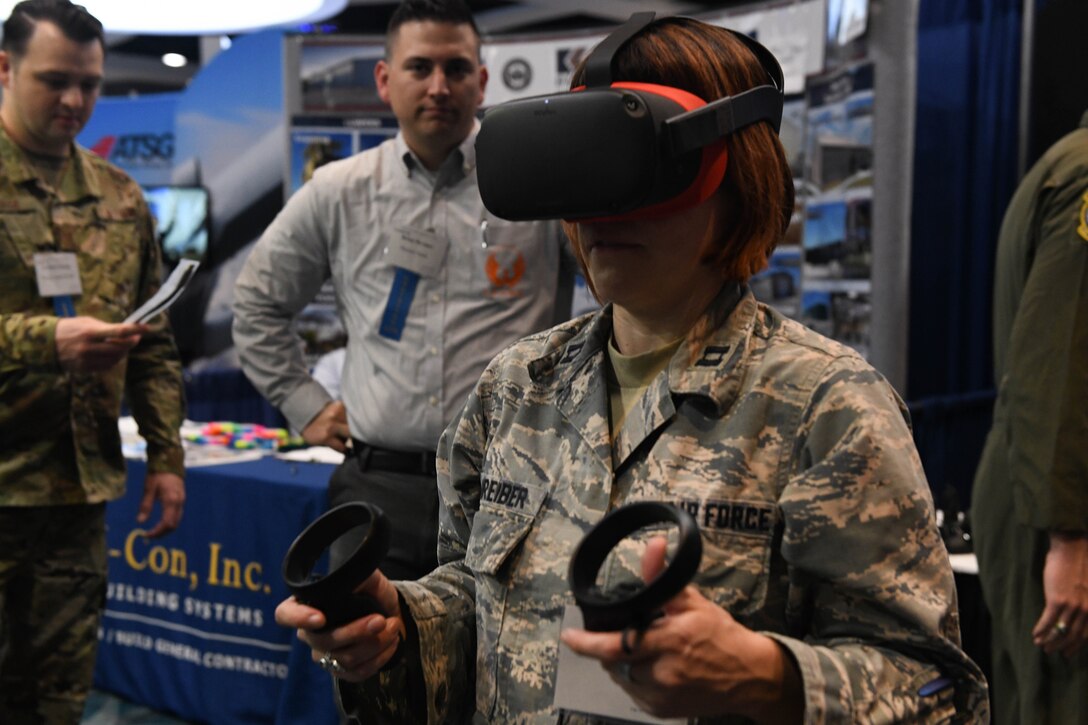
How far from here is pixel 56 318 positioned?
230 centimetres

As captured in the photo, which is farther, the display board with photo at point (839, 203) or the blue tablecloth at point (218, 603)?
the display board with photo at point (839, 203)

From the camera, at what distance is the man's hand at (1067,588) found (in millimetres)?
1876

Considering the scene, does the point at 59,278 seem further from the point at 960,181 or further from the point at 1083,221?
the point at 960,181

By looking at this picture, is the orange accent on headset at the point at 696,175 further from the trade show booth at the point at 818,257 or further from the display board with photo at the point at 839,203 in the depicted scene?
the display board with photo at the point at 839,203

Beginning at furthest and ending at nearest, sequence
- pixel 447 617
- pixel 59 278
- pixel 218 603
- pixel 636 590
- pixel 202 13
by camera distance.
Answer: 1. pixel 202 13
2. pixel 218 603
3. pixel 59 278
4. pixel 447 617
5. pixel 636 590

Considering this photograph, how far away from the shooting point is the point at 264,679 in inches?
130

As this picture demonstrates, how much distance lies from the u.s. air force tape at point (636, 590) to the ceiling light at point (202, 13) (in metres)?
3.56

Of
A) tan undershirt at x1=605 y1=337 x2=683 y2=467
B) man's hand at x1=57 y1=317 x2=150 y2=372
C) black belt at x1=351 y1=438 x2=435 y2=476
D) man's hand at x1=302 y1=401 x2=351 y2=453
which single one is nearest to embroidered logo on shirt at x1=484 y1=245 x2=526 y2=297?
black belt at x1=351 y1=438 x2=435 y2=476

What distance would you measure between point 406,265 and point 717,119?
5.14 feet

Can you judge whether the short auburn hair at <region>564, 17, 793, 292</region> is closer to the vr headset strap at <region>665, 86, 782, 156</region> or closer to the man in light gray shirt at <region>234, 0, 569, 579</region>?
the vr headset strap at <region>665, 86, 782, 156</region>

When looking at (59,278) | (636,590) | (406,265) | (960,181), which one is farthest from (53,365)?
(960,181)

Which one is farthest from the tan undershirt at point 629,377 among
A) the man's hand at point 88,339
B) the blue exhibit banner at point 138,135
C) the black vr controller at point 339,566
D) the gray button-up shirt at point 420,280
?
the blue exhibit banner at point 138,135

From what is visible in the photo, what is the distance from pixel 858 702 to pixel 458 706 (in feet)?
1.45

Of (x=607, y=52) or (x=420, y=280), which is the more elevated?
(x=607, y=52)
